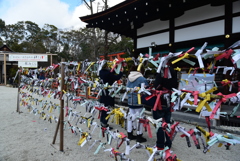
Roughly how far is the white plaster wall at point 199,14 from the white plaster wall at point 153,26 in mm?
451

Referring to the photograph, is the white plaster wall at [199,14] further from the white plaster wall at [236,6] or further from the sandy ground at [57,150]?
the sandy ground at [57,150]

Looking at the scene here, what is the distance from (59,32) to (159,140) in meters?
31.3

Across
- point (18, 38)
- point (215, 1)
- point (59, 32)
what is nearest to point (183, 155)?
point (215, 1)

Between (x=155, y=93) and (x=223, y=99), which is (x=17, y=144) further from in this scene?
(x=223, y=99)

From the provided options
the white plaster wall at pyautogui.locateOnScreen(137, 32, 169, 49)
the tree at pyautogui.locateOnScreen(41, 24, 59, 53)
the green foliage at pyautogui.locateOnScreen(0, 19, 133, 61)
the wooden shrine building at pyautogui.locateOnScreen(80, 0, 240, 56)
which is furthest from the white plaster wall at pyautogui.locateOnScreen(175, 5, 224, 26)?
the tree at pyautogui.locateOnScreen(41, 24, 59, 53)

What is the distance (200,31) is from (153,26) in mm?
1790

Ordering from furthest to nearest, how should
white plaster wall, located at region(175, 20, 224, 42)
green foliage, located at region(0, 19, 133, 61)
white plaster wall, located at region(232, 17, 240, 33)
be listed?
green foliage, located at region(0, 19, 133, 61) → white plaster wall, located at region(175, 20, 224, 42) → white plaster wall, located at region(232, 17, 240, 33)

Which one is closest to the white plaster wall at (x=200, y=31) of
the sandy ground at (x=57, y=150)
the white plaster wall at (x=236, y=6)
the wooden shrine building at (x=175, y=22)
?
the wooden shrine building at (x=175, y=22)

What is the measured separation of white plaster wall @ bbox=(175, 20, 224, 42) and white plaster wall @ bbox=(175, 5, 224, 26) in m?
0.22

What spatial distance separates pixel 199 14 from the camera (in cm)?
508

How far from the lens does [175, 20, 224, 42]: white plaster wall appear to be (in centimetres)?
Answer: 467

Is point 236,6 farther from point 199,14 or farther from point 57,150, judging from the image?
point 57,150

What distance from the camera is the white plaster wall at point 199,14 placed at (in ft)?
15.5

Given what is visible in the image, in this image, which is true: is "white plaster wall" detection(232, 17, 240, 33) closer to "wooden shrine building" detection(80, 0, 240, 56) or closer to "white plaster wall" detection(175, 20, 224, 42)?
"wooden shrine building" detection(80, 0, 240, 56)
